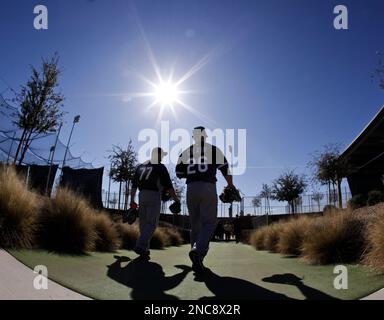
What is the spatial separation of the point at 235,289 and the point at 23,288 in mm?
1777

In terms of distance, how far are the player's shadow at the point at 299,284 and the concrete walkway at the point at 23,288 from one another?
72.6 inches

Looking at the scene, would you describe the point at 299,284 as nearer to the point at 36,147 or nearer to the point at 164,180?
the point at 164,180

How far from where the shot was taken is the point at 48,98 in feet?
45.9

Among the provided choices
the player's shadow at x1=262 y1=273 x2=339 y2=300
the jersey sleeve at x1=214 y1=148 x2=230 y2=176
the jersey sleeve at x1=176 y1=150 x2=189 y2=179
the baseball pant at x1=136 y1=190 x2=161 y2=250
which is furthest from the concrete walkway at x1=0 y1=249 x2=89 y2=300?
the jersey sleeve at x1=214 y1=148 x2=230 y2=176

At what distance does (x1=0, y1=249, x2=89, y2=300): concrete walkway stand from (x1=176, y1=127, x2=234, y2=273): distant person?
172 cm

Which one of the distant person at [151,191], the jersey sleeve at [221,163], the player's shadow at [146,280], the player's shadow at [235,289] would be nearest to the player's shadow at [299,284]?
the player's shadow at [235,289]

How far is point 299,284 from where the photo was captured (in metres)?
3.32

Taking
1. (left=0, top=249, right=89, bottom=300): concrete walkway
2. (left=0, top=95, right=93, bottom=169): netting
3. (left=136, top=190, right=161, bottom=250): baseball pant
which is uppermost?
(left=0, top=95, right=93, bottom=169): netting

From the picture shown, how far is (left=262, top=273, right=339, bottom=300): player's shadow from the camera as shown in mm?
2699

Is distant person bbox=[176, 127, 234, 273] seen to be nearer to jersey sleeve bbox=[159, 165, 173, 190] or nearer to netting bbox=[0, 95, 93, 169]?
jersey sleeve bbox=[159, 165, 173, 190]

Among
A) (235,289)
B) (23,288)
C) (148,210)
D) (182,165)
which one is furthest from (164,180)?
(23,288)

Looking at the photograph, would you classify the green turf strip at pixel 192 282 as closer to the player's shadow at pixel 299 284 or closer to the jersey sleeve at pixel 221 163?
the player's shadow at pixel 299 284
